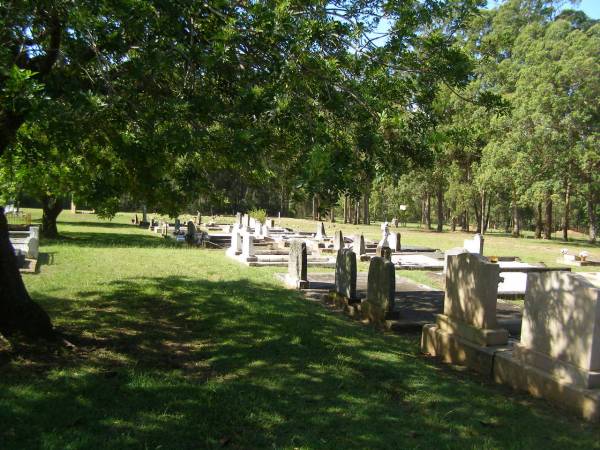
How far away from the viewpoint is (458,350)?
23.0 ft

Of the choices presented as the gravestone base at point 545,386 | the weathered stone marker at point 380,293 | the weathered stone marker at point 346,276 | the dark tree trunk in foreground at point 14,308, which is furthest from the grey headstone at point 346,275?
the dark tree trunk in foreground at point 14,308

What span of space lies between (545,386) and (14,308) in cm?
646

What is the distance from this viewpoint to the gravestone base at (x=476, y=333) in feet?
21.9

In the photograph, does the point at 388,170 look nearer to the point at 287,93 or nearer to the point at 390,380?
the point at 287,93

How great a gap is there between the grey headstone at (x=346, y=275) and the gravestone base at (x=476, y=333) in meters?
3.16

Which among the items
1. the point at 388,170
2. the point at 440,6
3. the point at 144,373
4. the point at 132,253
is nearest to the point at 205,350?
the point at 144,373

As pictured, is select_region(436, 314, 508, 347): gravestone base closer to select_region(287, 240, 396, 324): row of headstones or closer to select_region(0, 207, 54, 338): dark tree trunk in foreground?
select_region(287, 240, 396, 324): row of headstones

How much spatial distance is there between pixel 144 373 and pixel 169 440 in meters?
1.76

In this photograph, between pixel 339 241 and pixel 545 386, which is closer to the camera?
pixel 545 386

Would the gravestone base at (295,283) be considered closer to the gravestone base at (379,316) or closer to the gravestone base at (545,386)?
the gravestone base at (379,316)

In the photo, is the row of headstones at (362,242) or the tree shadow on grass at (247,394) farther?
the row of headstones at (362,242)

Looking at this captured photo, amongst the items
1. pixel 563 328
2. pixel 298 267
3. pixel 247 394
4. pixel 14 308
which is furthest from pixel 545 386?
pixel 298 267

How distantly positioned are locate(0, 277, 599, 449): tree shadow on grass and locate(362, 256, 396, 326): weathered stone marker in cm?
76

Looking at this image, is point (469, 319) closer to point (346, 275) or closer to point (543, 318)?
point (543, 318)
